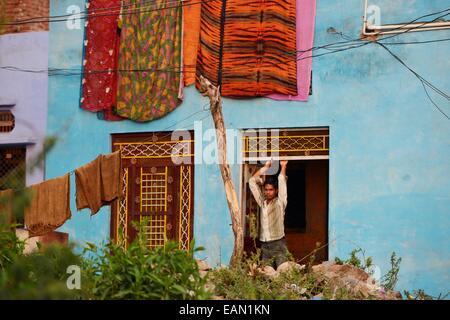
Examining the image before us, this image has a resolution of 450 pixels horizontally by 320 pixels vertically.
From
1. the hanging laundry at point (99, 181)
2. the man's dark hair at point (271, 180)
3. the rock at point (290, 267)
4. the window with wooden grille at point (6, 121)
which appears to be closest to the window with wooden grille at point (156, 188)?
the man's dark hair at point (271, 180)

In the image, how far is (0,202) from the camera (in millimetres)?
4809

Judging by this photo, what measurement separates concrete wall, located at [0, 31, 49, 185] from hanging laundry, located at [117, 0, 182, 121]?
1262 mm

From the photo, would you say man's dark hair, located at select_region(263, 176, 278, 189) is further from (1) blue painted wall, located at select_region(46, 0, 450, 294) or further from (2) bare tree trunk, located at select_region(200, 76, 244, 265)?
(2) bare tree trunk, located at select_region(200, 76, 244, 265)

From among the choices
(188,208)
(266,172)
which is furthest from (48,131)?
(266,172)

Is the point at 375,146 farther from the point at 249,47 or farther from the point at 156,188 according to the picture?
the point at 156,188

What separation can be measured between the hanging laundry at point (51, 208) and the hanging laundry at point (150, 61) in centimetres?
164

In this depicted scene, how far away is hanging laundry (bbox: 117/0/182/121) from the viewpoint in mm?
12578

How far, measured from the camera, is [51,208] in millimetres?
11695

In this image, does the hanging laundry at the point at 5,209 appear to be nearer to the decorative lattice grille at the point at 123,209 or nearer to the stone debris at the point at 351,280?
the stone debris at the point at 351,280

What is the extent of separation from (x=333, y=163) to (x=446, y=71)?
1.86 meters

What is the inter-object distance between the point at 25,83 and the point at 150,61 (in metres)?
2.04

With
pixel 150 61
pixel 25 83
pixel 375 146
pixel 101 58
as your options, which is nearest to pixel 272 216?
pixel 375 146

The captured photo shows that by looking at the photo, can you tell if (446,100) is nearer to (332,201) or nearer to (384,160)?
(384,160)
